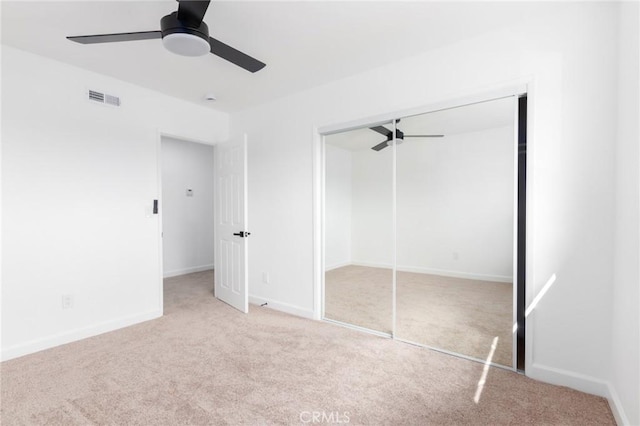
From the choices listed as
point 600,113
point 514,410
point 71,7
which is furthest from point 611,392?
point 71,7

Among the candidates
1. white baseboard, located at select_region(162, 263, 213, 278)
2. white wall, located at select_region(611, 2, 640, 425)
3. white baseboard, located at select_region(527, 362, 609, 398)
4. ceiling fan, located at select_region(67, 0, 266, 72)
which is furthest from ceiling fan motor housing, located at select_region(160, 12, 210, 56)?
white baseboard, located at select_region(162, 263, 213, 278)

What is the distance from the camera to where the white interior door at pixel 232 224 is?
3.60 m

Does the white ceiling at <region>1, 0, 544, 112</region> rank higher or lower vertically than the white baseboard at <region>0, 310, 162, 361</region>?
higher

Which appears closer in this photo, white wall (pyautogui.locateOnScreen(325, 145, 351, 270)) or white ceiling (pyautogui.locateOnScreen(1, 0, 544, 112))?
white ceiling (pyautogui.locateOnScreen(1, 0, 544, 112))

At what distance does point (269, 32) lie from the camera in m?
2.35

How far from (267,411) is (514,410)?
4.88 feet

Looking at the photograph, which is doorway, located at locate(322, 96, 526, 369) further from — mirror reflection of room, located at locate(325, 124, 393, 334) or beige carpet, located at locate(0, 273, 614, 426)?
beige carpet, located at locate(0, 273, 614, 426)

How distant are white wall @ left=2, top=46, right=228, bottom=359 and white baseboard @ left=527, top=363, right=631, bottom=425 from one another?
3640 mm

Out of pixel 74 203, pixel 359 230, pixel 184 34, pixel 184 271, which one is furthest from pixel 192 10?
pixel 184 271

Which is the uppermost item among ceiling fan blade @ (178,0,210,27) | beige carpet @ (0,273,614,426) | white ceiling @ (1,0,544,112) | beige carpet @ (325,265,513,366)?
white ceiling @ (1,0,544,112)

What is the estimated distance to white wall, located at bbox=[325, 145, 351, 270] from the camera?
3521mm

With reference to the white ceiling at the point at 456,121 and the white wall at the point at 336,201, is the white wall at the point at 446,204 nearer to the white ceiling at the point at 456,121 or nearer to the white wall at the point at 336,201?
the white ceiling at the point at 456,121

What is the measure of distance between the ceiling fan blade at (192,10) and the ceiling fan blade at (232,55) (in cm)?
17

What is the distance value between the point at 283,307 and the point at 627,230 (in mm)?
3107
